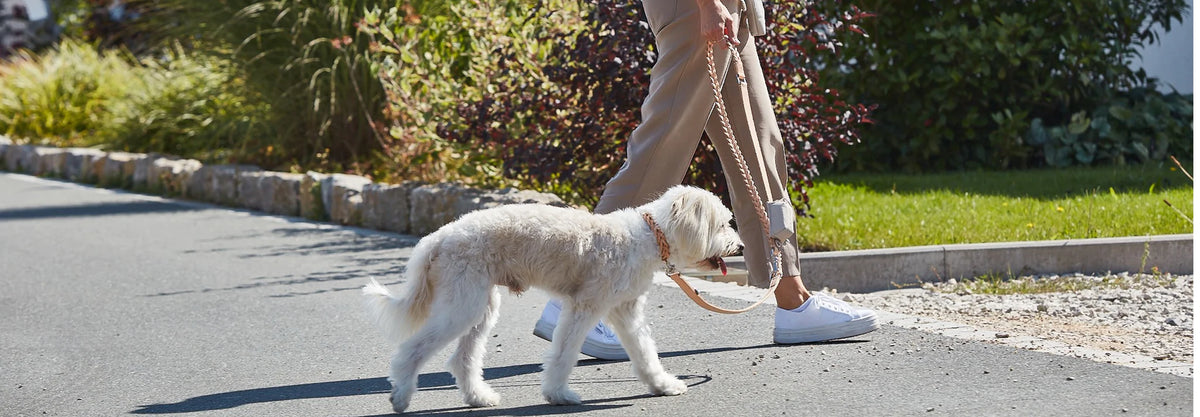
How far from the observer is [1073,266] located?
22.0 ft

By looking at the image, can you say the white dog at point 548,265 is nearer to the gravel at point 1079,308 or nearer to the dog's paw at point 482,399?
the dog's paw at point 482,399

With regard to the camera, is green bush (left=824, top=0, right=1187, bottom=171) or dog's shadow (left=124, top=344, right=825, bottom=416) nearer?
dog's shadow (left=124, top=344, right=825, bottom=416)

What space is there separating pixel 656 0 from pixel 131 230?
20.0ft

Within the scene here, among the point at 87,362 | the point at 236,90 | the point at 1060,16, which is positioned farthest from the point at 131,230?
the point at 1060,16

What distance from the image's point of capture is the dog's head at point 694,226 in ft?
12.9

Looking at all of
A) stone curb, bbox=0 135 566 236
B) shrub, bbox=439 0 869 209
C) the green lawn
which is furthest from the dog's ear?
stone curb, bbox=0 135 566 236

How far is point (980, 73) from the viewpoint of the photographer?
35.2 ft

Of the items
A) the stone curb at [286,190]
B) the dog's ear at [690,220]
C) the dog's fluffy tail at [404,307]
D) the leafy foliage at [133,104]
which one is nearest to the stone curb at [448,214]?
the stone curb at [286,190]

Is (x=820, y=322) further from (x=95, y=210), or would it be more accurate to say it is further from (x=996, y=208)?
(x=95, y=210)

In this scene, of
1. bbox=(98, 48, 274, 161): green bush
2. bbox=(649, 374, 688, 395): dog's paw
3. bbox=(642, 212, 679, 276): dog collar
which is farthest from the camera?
bbox=(98, 48, 274, 161): green bush

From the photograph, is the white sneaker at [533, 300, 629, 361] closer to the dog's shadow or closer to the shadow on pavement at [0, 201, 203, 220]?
the dog's shadow

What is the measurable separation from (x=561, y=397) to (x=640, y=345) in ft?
0.98

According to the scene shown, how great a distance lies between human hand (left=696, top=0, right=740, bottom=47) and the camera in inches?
183

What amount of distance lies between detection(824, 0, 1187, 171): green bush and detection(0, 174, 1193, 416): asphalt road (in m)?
5.13
